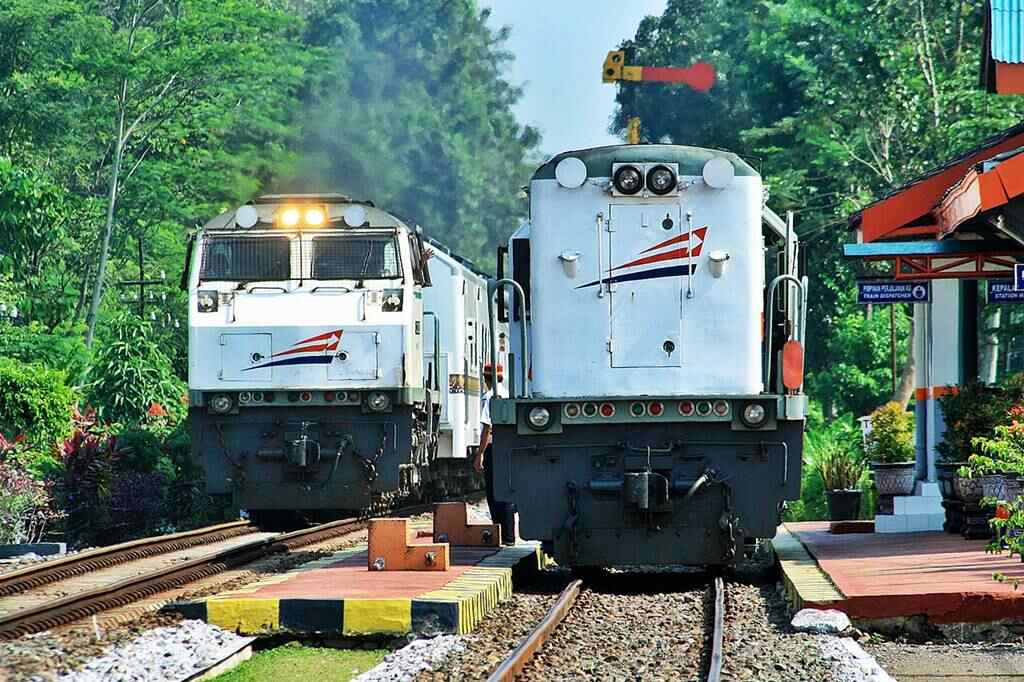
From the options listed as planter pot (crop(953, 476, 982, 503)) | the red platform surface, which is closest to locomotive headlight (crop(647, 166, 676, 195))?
the red platform surface

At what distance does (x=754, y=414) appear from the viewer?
12898 millimetres

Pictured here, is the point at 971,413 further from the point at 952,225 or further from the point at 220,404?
the point at 220,404

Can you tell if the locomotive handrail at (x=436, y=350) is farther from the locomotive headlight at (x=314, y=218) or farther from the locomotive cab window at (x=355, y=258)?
the locomotive headlight at (x=314, y=218)

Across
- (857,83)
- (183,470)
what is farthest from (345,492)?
(857,83)

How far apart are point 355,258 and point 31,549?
193 inches

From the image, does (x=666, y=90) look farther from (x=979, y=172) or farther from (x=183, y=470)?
(x=979, y=172)

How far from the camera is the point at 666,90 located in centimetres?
6059

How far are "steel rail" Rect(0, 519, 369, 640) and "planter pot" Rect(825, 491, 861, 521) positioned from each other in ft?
20.8

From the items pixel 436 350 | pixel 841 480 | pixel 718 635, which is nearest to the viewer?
pixel 718 635

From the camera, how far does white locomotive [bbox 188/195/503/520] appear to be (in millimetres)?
17672

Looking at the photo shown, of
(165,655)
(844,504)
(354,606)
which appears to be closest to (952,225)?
(354,606)

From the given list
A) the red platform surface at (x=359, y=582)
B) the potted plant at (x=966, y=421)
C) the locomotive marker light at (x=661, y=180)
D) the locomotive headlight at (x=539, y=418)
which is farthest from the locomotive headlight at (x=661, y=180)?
the potted plant at (x=966, y=421)

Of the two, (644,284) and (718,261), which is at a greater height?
(718,261)

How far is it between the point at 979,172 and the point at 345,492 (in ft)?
26.4
